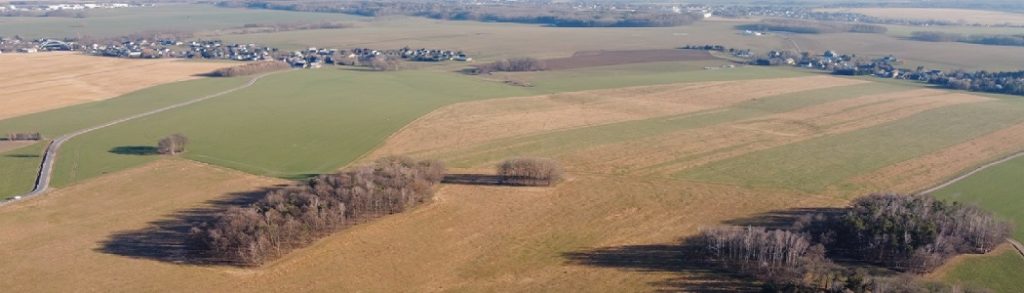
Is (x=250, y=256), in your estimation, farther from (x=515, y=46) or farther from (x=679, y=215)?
(x=515, y=46)

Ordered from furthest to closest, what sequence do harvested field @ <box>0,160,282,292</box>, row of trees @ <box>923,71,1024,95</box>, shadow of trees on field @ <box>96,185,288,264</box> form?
row of trees @ <box>923,71,1024,95</box> → shadow of trees on field @ <box>96,185,288,264</box> → harvested field @ <box>0,160,282,292</box>

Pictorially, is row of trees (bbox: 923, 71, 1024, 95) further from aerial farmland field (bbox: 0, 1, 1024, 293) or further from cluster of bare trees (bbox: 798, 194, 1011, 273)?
cluster of bare trees (bbox: 798, 194, 1011, 273)

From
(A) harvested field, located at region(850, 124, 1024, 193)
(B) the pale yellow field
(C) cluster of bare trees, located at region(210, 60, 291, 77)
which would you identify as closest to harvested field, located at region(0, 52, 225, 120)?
(C) cluster of bare trees, located at region(210, 60, 291, 77)

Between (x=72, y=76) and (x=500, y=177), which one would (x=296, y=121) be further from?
(x=72, y=76)

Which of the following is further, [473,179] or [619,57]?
[619,57]

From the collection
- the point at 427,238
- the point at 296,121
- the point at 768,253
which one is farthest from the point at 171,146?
the point at 768,253

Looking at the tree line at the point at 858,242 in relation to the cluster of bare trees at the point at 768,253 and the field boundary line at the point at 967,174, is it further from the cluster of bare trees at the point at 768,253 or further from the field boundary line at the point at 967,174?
the field boundary line at the point at 967,174
